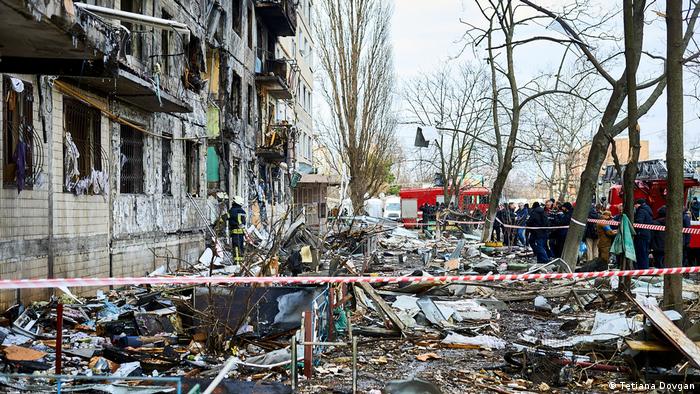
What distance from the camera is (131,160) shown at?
47.9 feet

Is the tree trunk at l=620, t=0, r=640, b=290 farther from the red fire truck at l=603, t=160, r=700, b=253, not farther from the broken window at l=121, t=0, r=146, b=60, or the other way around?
the red fire truck at l=603, t=160, r=700, b=253

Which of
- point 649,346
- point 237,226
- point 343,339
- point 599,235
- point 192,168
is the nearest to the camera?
point 649,346

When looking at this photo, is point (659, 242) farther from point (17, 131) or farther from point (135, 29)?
point (17, 131)

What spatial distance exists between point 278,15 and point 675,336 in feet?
85.1

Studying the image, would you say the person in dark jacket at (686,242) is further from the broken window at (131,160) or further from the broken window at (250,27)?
the broken window at (250,27)

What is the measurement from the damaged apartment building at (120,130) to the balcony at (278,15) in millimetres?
187

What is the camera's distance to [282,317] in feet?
25.3

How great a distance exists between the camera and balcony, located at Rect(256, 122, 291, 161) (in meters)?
27.6

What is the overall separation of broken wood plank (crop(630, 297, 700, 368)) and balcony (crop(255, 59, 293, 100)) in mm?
23235

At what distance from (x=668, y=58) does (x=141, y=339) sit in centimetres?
747

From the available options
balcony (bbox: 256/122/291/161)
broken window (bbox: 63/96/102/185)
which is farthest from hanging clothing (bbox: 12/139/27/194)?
balcony (bbox: 256/122/291/161)

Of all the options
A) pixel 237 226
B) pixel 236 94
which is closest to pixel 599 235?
pixel 237 226

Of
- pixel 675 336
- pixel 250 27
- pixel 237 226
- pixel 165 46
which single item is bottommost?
pixel 675 336

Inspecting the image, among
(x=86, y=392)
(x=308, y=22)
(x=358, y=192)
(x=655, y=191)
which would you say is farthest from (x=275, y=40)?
(x=86, y=392)
